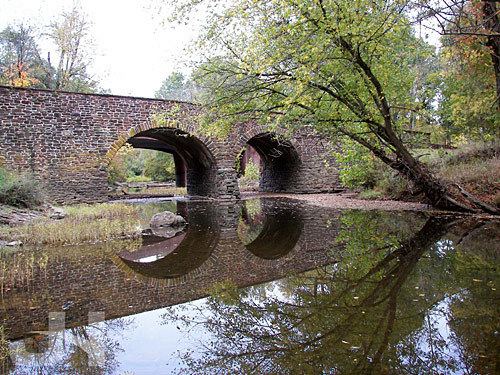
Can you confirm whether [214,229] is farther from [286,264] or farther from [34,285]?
[34,285]

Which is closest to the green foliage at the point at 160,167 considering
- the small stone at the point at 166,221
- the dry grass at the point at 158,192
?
the dry grass at the point at 158,192

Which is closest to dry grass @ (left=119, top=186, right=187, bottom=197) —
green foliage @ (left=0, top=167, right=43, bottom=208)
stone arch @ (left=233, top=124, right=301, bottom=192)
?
stone arch @ (left=233, top=124, right=301, bottom=192)

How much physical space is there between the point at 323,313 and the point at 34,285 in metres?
3.30

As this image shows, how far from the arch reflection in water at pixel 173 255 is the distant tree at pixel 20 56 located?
2113 cm

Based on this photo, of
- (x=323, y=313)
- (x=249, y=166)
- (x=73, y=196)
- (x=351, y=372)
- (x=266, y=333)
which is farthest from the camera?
(x=249, y=166)

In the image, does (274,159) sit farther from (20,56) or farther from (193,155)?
(20,56)

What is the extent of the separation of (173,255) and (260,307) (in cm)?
281

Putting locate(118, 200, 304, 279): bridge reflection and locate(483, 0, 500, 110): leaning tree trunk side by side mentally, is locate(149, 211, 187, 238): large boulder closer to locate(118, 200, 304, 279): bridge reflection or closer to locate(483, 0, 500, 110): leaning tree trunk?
locate(118, 200, 304, 279): bridge reflection

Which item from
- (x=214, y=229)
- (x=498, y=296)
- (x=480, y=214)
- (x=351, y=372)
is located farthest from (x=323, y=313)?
(x=480, y=214)

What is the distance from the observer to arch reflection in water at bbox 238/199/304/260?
6820mm

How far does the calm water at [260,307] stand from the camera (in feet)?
9.29

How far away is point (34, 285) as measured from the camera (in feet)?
15.8

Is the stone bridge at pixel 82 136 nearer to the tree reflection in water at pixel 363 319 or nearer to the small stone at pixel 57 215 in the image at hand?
the small stone at pixel 57 215

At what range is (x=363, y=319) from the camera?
3.40 meters
